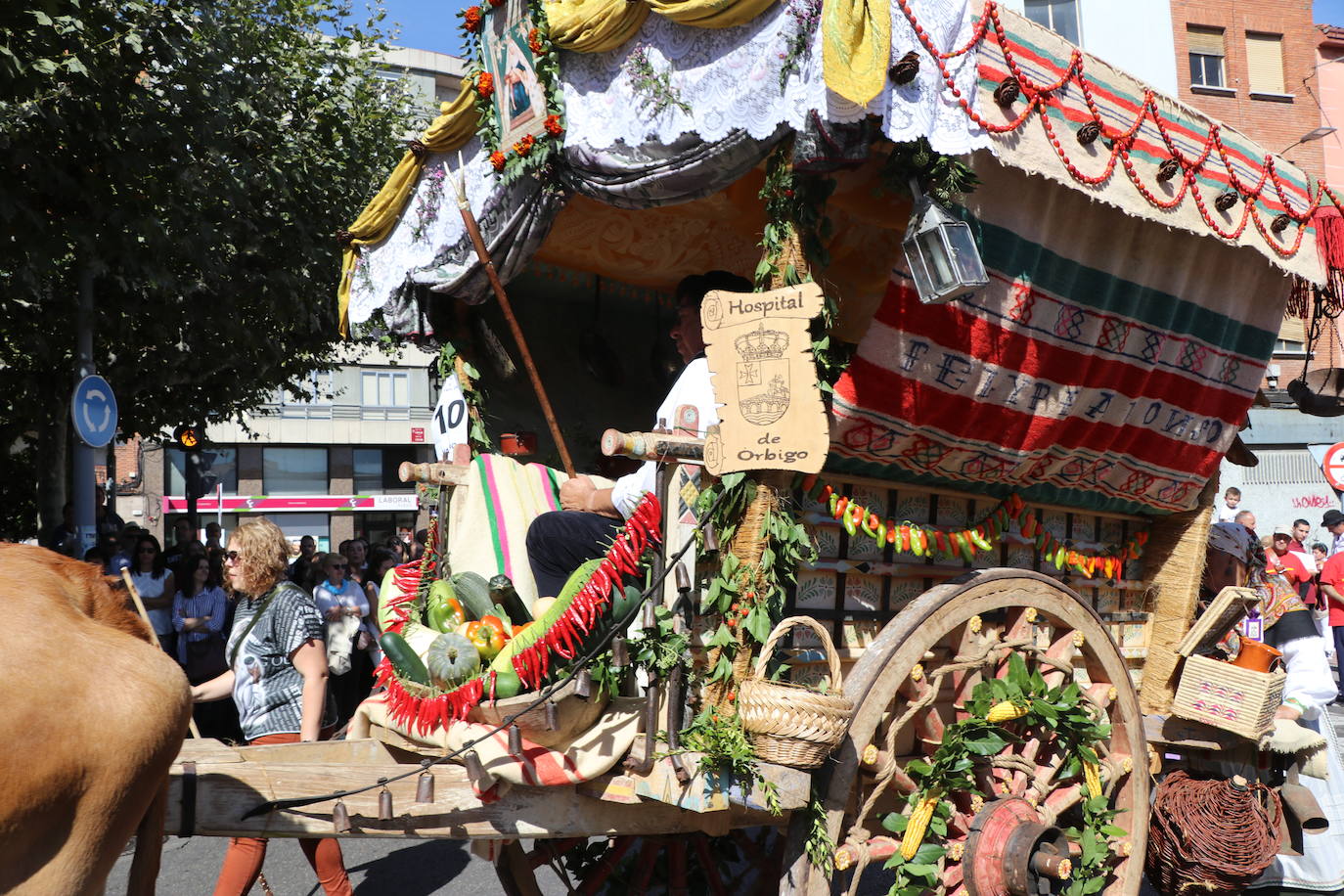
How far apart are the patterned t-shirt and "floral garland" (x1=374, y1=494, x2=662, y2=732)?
105cm

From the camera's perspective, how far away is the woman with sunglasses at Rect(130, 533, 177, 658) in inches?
339

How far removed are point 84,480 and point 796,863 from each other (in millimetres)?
8459

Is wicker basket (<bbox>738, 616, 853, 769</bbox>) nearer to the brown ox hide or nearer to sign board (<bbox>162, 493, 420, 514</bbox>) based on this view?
the brown ox hide

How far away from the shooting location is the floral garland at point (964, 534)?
3.50 metres

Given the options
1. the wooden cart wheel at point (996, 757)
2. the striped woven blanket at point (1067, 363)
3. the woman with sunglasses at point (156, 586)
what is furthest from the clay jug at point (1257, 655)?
the woman with sunglasses at point (156, 586)

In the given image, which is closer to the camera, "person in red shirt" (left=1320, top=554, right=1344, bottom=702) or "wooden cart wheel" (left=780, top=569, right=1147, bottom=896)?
"wooden cart wheel" (left=780, top=569, right=1147, bottom=896)

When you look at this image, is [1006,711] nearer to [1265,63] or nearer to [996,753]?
[996,753]

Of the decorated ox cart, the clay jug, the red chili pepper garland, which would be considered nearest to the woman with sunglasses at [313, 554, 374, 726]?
the decorated ox cart

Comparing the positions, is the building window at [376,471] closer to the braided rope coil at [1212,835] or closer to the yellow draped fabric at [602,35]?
the yellow draped fabric at [602,35]

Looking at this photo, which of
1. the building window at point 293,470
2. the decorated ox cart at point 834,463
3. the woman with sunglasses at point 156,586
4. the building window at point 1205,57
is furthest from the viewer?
the building window at point 293,470

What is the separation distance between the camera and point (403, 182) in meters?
4.55

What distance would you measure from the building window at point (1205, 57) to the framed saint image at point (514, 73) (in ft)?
69.4

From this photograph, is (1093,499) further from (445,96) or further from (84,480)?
(445,96)

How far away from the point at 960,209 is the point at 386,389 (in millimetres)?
Answer: 31168
